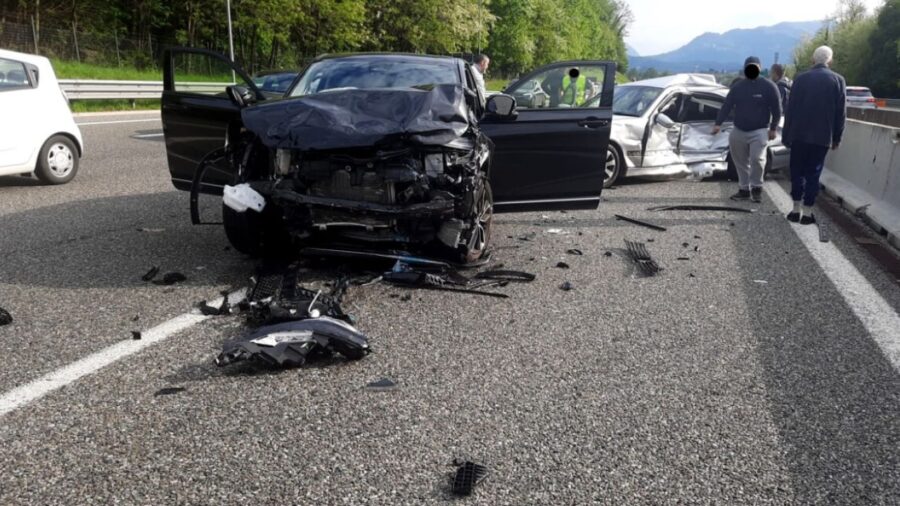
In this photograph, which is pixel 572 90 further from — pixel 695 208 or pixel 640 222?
pixel 695 208

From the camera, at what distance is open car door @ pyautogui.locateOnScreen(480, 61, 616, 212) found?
6594mm

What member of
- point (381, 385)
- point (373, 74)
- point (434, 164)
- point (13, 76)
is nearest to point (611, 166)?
point (373, 74)

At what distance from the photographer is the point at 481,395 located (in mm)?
3518

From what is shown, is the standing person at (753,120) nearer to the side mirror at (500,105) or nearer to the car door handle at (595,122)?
the car door handle at (595,122)

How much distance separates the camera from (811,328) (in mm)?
4629

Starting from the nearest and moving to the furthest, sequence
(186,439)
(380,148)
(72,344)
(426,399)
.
Result: (186,439) → (426,399) → (72,344) → (380,148)

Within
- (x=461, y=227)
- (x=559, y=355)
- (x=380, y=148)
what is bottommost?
(x=559, y=355)

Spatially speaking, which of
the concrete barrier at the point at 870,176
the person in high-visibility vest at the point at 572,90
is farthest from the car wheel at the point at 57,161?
the concrete barrier at the point at 870,176

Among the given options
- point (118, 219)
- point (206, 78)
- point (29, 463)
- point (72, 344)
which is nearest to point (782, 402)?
point (29, 463)

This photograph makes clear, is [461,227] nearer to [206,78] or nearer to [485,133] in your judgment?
[485,133]

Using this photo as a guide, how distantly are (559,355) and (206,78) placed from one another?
33.0 metres

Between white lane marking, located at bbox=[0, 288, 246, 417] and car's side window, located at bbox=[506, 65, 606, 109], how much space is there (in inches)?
153

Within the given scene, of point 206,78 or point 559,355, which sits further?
point 206,78

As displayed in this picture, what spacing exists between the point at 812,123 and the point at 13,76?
30.5 feet
